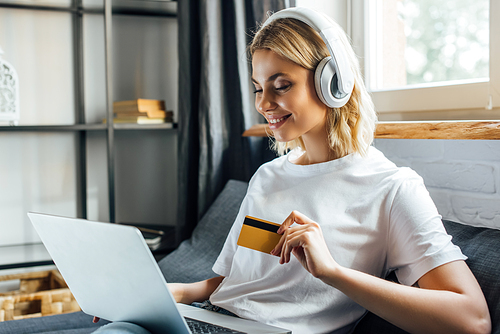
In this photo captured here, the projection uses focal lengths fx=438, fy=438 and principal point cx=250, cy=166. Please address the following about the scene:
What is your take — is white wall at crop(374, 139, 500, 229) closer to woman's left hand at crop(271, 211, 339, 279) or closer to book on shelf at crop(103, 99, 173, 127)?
woman's left hand at crop(271, 211, 339, 279)

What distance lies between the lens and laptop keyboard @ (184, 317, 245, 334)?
2.54 feet

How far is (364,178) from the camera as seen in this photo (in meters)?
0.87

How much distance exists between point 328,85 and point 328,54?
0.24 ft

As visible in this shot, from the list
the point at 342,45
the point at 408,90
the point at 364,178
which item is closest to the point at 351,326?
the point at 364,178

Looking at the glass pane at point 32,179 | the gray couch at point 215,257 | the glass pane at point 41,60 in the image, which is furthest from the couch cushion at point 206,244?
the glass pane at point 41,60

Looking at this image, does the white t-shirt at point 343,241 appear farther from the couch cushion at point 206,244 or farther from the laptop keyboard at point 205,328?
the couch cushion at point 206,244

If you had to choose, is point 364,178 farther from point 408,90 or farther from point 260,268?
point 408,90

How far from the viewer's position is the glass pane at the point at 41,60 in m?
2.00

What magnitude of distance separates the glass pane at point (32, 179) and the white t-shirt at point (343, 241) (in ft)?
4.72

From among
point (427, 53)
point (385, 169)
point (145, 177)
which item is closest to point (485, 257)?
point (385, 169)

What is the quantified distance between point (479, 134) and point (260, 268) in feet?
1.68

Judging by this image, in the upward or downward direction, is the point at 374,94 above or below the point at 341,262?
above

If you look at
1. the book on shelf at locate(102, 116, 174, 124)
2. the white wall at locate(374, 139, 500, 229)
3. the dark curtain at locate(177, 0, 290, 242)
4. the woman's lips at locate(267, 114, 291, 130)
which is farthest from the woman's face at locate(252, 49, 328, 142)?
the book on shelf at locate(102, 116, 174, 124)

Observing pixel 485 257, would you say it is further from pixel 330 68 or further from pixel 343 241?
pixel 330 68
